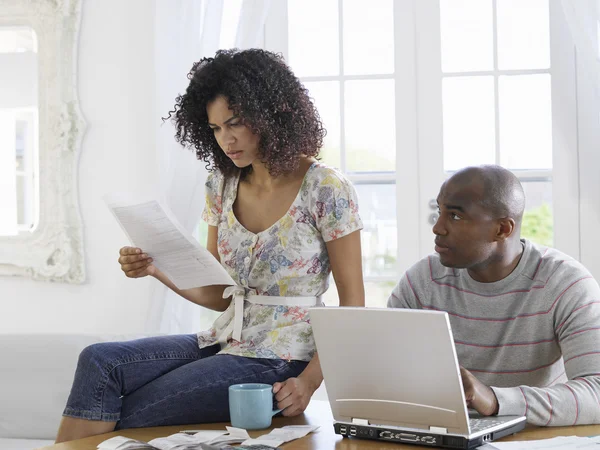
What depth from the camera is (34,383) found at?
2.29 m

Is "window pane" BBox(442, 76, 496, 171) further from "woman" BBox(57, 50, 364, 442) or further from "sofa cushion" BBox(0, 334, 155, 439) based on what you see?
"sofa cushion" BBox(0, 334, 155, 439)

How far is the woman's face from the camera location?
1949 mm

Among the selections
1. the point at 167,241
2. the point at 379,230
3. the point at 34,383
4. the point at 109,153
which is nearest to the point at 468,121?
the point at 379,230

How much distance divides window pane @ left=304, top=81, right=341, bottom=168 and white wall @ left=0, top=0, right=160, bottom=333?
0.69 m

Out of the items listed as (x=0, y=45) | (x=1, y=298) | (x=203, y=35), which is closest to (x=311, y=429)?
(x=203, y=35)

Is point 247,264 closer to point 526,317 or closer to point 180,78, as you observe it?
point 526,317

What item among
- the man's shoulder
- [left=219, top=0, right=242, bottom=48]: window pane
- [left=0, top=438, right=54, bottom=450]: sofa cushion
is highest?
[left=219, top=0, right=242, bottom=48]: window pane

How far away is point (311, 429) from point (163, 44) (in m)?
1.95

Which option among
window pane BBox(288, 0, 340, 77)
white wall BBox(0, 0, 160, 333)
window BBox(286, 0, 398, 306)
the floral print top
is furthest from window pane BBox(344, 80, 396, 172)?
the floral print top

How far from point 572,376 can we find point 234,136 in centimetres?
98

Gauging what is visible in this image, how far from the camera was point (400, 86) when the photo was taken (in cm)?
296

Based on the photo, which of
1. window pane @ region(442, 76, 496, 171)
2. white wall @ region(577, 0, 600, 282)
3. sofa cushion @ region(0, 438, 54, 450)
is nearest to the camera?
sofa cushion @ region(0, 438, 54, 450)

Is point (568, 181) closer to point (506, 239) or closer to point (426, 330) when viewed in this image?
point (506, 239)

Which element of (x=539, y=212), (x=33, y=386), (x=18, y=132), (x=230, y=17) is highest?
(x=230, y=17)
